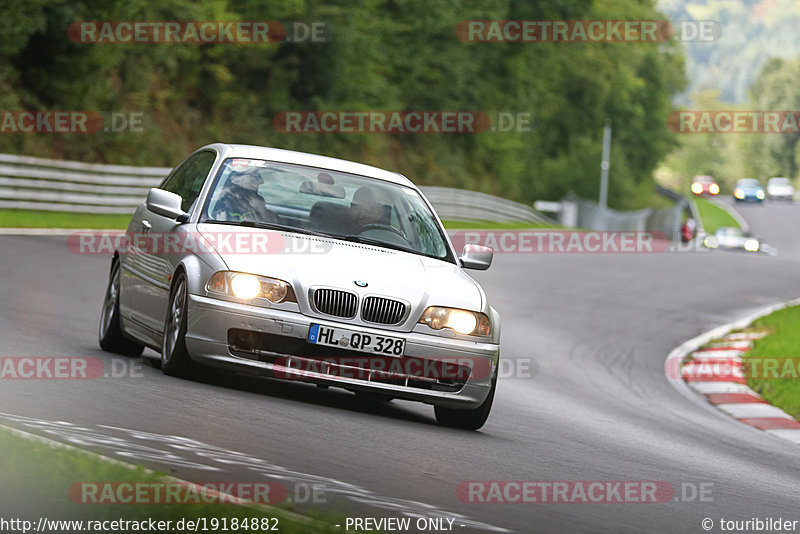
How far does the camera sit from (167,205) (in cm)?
866

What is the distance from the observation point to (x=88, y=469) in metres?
4.79

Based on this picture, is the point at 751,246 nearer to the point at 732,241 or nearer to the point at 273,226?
the point at 732,241

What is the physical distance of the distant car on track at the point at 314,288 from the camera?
7867mm

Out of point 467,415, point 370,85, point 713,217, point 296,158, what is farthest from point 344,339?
point 713,217

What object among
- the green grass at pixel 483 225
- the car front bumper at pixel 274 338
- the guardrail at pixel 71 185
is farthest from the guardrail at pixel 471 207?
the car front bumper at pixel 274 338

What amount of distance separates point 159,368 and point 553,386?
509 centimetres

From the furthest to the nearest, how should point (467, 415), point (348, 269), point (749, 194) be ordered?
point (749, 194) < point (467, 415) < point (348, 269)

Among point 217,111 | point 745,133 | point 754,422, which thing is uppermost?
point 745,133

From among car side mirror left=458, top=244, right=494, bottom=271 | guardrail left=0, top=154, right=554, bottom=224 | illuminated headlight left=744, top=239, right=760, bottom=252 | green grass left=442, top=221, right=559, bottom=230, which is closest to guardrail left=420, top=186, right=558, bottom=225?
green grass left=442, top=221, right=559, bottom=230

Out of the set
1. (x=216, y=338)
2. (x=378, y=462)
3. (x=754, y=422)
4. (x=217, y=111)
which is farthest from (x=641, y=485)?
(x=217, y=111)

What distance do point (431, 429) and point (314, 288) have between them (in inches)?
47.6

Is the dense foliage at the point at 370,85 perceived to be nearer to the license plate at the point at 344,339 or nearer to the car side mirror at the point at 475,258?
the car side mirror at the point at 475,258

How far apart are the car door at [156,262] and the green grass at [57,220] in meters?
13.6

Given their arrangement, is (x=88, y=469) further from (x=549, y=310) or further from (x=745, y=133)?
(x=745, y=133)
